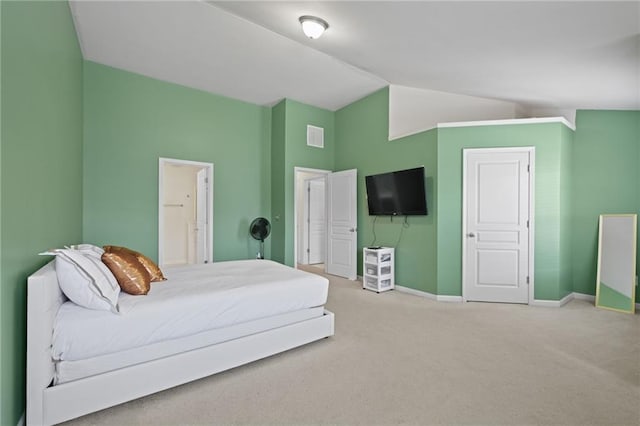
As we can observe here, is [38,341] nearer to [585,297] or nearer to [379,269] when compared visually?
[379,269]

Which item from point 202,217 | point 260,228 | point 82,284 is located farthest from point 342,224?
point 82,284

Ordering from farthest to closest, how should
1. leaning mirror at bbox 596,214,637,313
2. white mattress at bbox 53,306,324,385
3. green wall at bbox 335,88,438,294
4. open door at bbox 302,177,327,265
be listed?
1. open door at bbox 302,177,327,265
2. green wall at bbox 335,88,438,294
3. leaning mirror at bbox 596,214,637,313
4. white mattress at bbox 53,306,324,385

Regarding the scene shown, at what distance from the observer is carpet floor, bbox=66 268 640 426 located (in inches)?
67.1

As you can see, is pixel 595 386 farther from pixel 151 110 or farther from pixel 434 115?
pixel 151 110

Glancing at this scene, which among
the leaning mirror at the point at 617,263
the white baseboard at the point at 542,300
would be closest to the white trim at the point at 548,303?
the white baseboard at the point at 542,300

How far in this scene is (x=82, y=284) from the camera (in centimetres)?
179

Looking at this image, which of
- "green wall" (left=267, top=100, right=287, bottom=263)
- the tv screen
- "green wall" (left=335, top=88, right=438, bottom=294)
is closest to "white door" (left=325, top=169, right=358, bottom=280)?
"green wall" (left=335, top=88, right=438, bottom=294)

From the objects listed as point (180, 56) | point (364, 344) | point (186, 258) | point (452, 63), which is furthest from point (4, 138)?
point (186, 258)

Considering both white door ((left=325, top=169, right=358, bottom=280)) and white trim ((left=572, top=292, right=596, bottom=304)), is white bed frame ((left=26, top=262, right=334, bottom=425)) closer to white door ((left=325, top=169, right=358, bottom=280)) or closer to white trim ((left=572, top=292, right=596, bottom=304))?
white door ((left=325, top=169, right=358, bottom=280))

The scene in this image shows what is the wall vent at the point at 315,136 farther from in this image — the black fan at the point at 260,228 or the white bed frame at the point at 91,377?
the white bed frame at the point at 91,377

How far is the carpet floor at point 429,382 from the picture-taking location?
1704 millimetres

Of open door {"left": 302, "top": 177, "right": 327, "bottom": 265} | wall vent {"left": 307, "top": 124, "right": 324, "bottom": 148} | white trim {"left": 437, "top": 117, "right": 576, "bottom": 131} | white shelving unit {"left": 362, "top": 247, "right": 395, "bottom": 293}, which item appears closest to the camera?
white trim {"left": 437, "top": 117, "right": 576, "bottom": 131}

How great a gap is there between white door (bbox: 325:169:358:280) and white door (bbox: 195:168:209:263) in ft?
7.41

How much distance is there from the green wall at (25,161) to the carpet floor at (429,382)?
628mm
